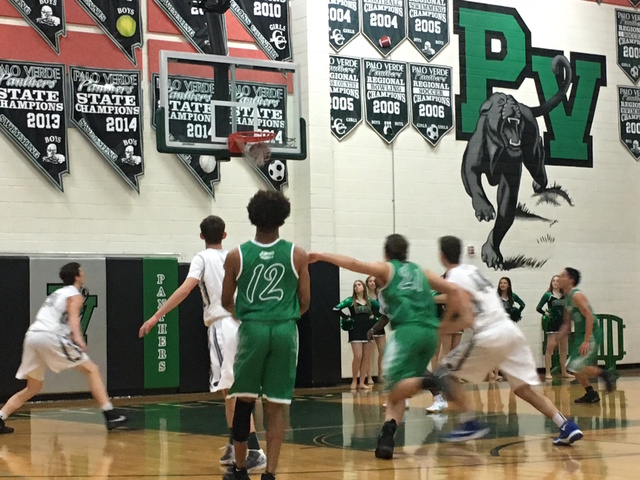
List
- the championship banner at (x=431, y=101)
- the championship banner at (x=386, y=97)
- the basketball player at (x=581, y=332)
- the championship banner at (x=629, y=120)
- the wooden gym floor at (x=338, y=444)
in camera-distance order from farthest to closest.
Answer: the championship banner at (x=629, y=120) < the championship banner at (x=431, y=101) < the championship banner at (x=386, y=97) < the basketball player at (x=581, y=332) < the wooden gym floor at (x=338, y=444)

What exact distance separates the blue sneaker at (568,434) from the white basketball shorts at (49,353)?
4935 mm

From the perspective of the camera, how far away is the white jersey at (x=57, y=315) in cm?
1095

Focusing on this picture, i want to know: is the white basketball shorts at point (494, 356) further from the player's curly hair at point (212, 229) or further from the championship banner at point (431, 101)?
the championship banner at point (431, 101)

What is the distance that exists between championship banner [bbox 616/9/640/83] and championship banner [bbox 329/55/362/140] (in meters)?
6.37

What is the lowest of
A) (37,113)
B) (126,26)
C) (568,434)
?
(568,434)

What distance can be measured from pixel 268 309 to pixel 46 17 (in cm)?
1132

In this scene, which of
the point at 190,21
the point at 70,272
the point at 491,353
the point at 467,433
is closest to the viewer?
the point at 491,353

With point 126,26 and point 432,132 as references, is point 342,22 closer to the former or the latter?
point 432,132

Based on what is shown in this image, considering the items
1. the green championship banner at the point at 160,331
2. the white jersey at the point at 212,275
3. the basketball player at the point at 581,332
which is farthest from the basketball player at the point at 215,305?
the green championship banner at the point at 160,331

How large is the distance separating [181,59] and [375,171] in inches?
206

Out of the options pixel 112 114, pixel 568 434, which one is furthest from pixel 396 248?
pixel 112 114

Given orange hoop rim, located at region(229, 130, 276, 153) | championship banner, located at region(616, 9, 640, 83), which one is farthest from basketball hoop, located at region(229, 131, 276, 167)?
championship banner, located at region(616, 9, 640, 83)

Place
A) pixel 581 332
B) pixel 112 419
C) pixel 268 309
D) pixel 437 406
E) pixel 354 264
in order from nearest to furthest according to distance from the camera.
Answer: pixel 268 309 < pixel 354 264 < pixel 112 419 < pixel 437 406 < pixel 581 332

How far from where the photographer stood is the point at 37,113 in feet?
53.1
